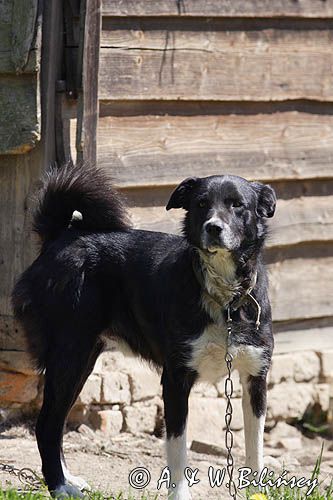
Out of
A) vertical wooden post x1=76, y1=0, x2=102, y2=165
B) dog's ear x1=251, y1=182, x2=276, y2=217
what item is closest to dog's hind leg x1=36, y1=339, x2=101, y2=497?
dog's ear x1=251, y1=182, x2=276, y2=217

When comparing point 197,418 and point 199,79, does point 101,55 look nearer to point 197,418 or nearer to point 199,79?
point 199,79

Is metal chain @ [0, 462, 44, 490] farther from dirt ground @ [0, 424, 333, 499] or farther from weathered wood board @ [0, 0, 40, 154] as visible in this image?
weathered wood board @ [0, 0, 40, 154]

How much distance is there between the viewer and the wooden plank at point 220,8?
242 inches

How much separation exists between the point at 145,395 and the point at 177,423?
1892 millimetres

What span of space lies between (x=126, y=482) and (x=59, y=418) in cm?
76

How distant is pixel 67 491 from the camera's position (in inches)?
201

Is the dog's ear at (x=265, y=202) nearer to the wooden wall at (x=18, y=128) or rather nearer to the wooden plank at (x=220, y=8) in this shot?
the wooden wall at (x=18, y=128)

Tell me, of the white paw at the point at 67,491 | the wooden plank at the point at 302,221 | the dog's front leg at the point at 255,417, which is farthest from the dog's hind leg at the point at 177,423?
the wooden plank at the point at 302,221

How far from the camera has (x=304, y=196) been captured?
280 inches

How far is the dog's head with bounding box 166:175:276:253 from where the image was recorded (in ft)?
15.4

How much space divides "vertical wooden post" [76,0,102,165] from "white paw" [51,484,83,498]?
1.83m

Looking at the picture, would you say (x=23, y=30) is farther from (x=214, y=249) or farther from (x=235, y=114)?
(x=214, y=249)

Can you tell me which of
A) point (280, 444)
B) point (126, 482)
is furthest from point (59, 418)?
point (280, 444)

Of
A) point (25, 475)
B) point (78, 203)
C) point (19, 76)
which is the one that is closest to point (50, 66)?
point (19, 76)
